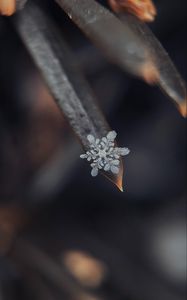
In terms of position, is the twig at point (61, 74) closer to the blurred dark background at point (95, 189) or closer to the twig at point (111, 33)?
the twig at point (111, 33)

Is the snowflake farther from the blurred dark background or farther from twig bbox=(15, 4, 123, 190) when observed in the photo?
the blurred dark background

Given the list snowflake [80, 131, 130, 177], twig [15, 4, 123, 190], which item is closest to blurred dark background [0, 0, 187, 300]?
twig [15, 4, 123, 190]

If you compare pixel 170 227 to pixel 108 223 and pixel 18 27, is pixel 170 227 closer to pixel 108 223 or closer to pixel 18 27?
pixel 108 223

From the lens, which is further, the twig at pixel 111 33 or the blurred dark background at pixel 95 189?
the blurred dark background at pixel 95 189

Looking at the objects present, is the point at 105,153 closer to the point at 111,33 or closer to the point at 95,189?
the point at 111,33

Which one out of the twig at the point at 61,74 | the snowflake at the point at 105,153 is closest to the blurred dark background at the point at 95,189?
the twig at the point at 61,74
